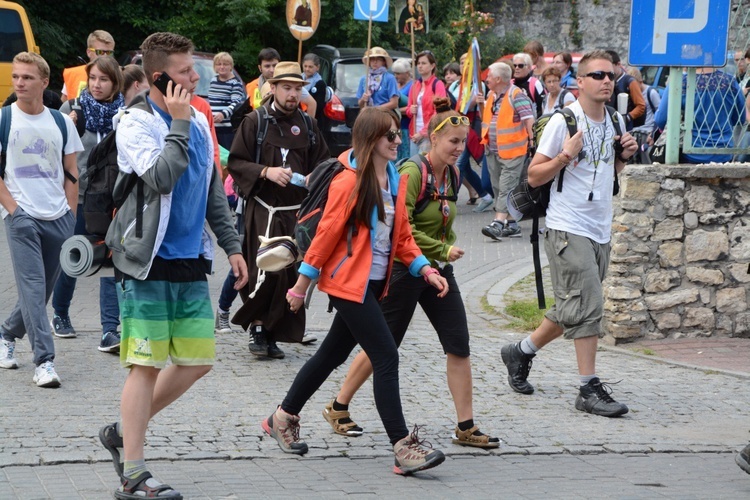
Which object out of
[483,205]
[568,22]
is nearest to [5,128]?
[483,205]

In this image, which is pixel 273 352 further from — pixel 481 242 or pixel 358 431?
pixel 481 242

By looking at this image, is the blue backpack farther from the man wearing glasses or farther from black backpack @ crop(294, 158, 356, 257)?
the man wearing glasses

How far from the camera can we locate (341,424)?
591 cm

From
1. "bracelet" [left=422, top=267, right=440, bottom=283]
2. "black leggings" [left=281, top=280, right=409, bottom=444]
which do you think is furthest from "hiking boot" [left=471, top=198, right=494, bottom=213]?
"black leggings" [left=281, top=280, right=409, bottom=444]

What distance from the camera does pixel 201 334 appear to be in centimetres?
495

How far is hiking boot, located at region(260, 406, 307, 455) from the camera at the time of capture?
556cm

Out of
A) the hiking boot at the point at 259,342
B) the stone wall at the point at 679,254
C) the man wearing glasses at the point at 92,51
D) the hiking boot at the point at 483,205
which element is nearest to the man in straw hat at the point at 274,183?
the hiking boot at the point at 259,342

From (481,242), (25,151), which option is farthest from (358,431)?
(481,242)

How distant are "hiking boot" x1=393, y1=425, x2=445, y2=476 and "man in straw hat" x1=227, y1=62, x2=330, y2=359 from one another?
2.36m

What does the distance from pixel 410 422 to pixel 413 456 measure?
102cm

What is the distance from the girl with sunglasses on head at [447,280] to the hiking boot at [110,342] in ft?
7.77

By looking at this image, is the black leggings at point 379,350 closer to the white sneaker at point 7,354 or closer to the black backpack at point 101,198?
the black backpack at point 101,198

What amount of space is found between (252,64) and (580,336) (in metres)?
19.4

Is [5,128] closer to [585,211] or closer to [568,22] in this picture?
[585,211]
